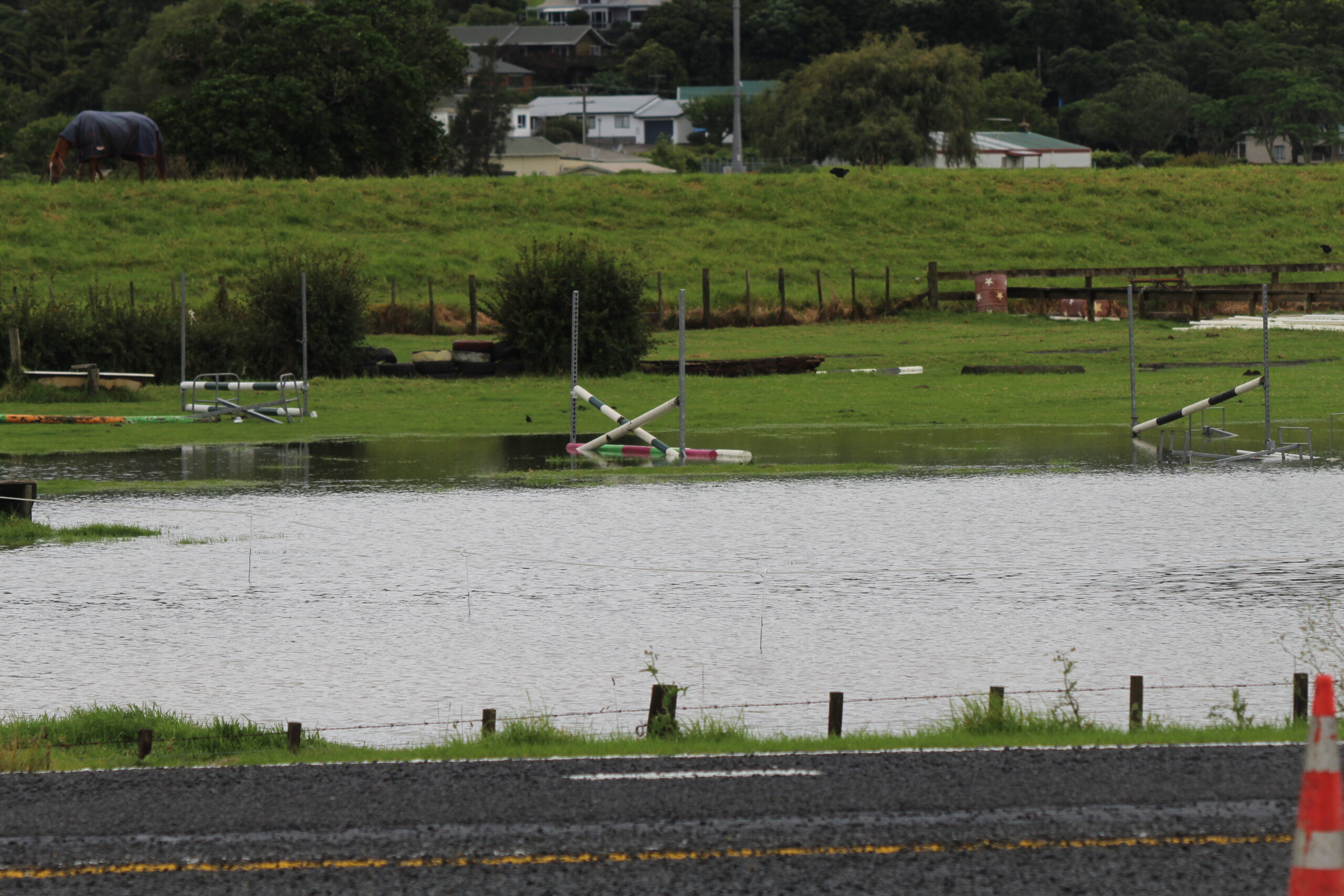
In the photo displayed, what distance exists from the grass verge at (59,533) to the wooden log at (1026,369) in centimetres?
2445

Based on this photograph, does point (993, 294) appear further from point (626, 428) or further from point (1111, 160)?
point (1111, 160)

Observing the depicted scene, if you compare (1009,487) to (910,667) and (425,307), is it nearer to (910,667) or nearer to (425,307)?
(910,667)

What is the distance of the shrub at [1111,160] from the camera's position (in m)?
124

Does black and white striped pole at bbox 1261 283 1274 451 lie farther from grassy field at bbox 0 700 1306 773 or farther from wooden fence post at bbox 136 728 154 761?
wooden fence post at bbox 136 728 154 761

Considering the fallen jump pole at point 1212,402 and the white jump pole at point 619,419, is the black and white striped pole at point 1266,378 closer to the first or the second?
Answer: the fallen jump pole at point 1212,402

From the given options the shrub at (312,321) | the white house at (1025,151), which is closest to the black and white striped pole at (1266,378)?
the shrub at (312,321)

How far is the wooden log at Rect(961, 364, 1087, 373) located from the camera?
1576 inches

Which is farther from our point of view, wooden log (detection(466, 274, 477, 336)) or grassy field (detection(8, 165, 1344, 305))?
grassy field (detection(8, 165, 1344, 305))

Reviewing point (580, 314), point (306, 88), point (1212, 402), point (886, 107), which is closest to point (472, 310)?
point (580, 314)

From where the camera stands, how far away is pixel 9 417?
3155 centimetres

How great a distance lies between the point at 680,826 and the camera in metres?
7.88

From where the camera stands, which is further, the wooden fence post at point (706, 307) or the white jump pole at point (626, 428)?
the wooden fence post at point (706, 307)

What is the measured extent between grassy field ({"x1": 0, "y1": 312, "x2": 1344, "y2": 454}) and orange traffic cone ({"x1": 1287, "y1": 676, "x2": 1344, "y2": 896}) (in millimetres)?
24061

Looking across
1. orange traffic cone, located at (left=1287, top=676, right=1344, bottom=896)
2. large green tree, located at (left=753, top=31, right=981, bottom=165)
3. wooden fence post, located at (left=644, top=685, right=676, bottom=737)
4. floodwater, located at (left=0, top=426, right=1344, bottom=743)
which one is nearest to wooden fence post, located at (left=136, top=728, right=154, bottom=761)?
floodwater, located at (left=0, top=426, right=1344, bottom=743)
